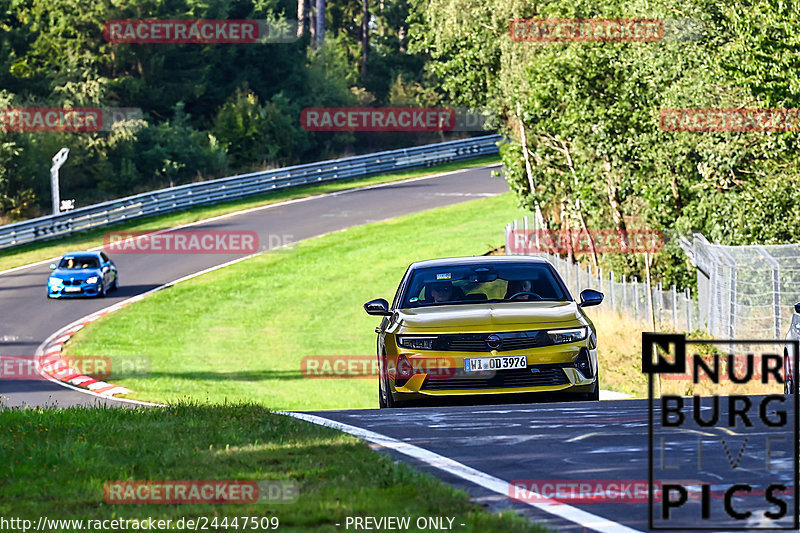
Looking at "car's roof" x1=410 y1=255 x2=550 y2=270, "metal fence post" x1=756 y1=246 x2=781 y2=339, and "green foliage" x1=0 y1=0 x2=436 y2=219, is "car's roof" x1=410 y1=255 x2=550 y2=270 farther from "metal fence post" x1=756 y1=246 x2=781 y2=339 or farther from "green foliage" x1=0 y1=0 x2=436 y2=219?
"green foliage" x1=0 y1=0 x2=436 y2=219

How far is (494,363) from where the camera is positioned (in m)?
11.2

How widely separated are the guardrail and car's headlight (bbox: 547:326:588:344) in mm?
35805

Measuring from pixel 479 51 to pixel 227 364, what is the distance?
1573 centimetres

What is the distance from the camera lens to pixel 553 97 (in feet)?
102

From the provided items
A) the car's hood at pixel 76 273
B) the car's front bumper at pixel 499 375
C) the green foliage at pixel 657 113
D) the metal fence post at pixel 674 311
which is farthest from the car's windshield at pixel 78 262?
the car's front bumper at pixel 499 375

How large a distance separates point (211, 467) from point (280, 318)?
26.5m

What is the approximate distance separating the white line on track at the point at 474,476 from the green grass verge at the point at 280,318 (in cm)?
1333

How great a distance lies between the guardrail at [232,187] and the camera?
44750mm

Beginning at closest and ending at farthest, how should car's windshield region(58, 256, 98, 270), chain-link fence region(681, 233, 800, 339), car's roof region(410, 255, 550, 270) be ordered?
car's roof region(410, 255, 550, 270)
chain-link fence region(681, 233, 800, 339)
car's windshield region(58, 256, 98, 270)

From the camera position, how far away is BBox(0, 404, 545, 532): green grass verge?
267 inches

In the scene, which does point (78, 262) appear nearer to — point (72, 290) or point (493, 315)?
point (72, 290)

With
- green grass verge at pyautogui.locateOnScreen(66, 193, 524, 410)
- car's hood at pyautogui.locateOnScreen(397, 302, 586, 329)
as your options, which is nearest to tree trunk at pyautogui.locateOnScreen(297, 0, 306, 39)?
green grass verge at pyautogui.locateOnScreen(66, 193, 524, 410)

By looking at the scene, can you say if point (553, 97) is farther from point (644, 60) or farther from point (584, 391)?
point (584, 391)

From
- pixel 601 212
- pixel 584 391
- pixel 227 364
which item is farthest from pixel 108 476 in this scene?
pixel 601 212
